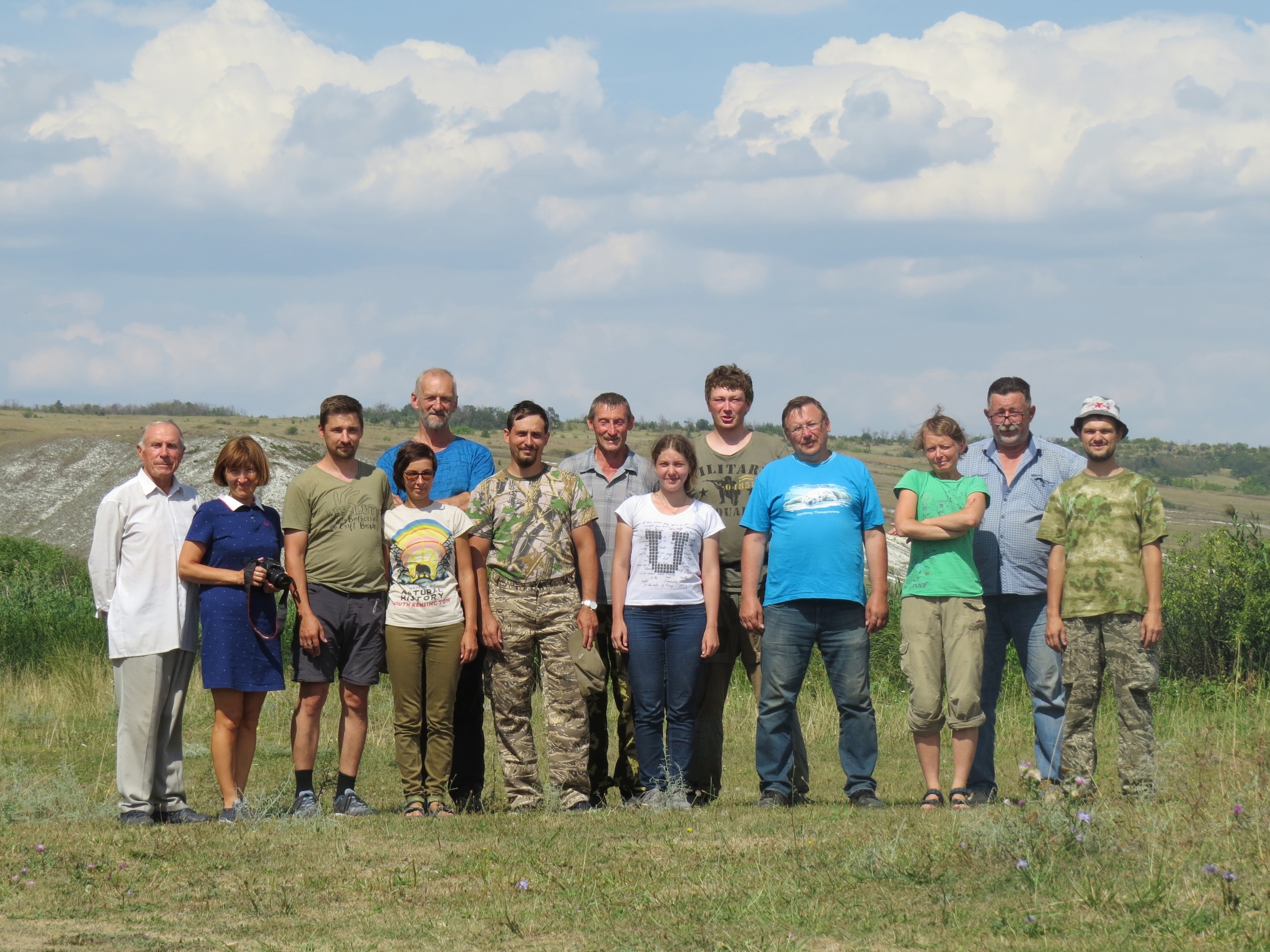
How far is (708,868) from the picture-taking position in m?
5.24

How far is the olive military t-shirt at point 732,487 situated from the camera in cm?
694

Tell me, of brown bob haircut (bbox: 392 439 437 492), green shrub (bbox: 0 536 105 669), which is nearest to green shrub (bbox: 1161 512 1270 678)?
brown bob haircut (bbox: 392 439 437 492)

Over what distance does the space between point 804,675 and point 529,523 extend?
1.61 metres

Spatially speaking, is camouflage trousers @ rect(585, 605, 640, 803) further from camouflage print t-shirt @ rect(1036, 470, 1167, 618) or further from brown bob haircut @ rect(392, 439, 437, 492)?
camouflage print t-shirt @ rect(1036, 470, 1167, 618)

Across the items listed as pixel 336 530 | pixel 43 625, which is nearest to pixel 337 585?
pixel 336 530

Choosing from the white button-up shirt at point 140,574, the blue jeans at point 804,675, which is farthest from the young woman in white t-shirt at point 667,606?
the white button-up shirt at point 140,574

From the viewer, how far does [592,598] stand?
661cm

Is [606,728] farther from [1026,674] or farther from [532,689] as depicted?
[1026,674]

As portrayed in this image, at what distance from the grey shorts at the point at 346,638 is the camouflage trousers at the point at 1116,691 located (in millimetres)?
3491

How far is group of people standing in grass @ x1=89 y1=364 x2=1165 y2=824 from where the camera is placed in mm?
6398

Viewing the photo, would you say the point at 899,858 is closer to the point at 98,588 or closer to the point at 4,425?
the point at 98,588

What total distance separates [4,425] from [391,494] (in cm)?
3111

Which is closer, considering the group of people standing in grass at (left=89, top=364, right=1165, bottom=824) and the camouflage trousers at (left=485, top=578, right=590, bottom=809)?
the group of people standing in grass at (left=89, top=364, right=1165, bottom=824)

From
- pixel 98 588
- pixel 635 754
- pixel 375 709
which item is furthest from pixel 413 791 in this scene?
pixel 375 709
